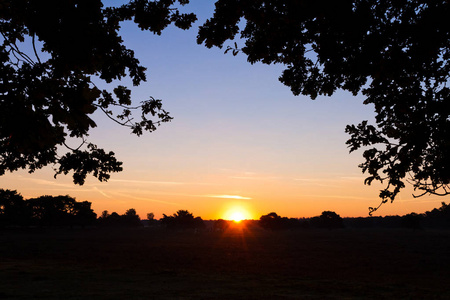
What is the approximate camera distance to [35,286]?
62.8ft

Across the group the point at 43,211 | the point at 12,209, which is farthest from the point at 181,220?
the point at 12,209

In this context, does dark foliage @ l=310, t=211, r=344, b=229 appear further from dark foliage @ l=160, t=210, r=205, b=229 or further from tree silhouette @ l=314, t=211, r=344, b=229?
dark foliage @ l=160, t=210, r=205, b=229

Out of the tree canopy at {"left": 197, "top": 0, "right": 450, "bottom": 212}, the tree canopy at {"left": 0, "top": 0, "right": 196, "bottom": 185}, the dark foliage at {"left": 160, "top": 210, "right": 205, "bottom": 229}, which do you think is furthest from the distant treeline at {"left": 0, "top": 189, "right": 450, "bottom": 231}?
the tree canopy at {"left": 197, "top": 0, "right": 450, "bottom": 212}

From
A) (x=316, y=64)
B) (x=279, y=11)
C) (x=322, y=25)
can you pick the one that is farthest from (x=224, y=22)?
(x=316, y=64)

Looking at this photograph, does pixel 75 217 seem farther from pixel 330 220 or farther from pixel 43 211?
pixel 330 220

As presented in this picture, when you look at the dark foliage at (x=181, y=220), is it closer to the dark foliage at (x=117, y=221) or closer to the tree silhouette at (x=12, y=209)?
the dark foliage at (x=117, y=221)

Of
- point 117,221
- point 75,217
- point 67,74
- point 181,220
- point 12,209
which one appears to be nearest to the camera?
point 67,74

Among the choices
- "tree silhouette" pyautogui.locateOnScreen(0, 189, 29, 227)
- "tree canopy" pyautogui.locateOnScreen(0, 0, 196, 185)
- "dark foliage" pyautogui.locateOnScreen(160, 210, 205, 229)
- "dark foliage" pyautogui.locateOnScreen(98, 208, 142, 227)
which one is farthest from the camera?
"dark foliage" pyautogui.locateOnScreen(98, 208, 142, 227)

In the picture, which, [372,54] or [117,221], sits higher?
[372,54]

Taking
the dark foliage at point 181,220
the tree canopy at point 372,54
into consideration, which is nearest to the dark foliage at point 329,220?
the dark foliage at point 181,220

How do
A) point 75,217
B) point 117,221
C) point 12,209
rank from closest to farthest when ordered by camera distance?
point 12,209, point 75,217, point 117,221

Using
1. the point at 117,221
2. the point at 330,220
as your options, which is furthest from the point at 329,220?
the point at 117,221

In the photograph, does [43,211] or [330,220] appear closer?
[43,211]

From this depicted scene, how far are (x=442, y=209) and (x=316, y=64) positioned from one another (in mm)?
208734
